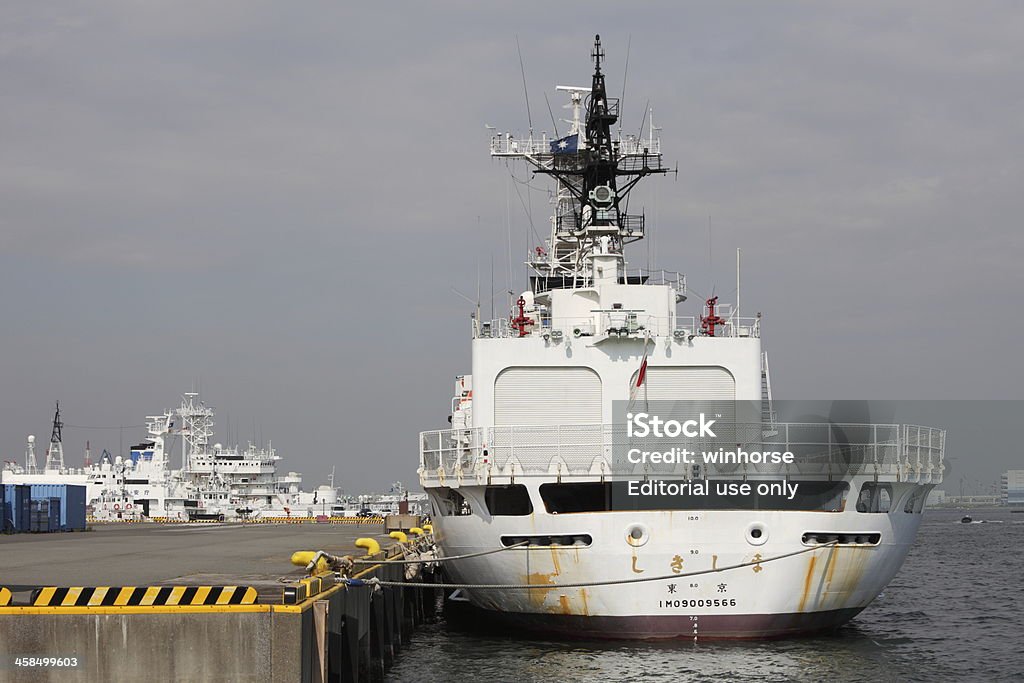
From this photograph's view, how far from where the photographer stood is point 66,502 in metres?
54.6

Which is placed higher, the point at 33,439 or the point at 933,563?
the point at 33,439

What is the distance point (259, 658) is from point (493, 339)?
12.8m

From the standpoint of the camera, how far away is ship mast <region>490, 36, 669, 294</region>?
34.0 m

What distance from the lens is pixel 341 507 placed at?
367ft

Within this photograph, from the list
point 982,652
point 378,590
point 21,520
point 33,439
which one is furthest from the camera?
point 33,439

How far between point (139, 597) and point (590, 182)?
79.7ft

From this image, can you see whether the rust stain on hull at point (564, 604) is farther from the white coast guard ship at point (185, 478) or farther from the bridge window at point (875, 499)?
the white coast guard ship at point (185, 478)

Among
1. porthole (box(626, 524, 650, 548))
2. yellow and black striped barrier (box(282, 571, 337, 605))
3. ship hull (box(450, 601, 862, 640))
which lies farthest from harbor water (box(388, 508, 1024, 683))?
yellow and black striped barrier (box(282, 571, 337, 605))

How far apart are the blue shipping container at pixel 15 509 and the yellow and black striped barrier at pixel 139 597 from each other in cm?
3672

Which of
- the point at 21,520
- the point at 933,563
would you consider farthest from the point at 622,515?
the point at 933,563

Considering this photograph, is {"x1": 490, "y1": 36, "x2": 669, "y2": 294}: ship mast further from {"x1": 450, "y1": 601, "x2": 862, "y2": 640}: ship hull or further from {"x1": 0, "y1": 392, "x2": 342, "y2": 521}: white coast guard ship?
{"x1": 0, "y1": 392, "x2": 342, "y2": 521}: white coast guard ship

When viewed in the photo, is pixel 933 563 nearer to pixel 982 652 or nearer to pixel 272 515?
pixel 982 652

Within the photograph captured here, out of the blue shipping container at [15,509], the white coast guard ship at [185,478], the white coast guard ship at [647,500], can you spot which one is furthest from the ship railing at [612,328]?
the white coast guard ship at [185,478]

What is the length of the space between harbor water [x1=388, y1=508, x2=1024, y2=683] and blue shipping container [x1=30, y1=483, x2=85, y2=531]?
2700 centimetres
